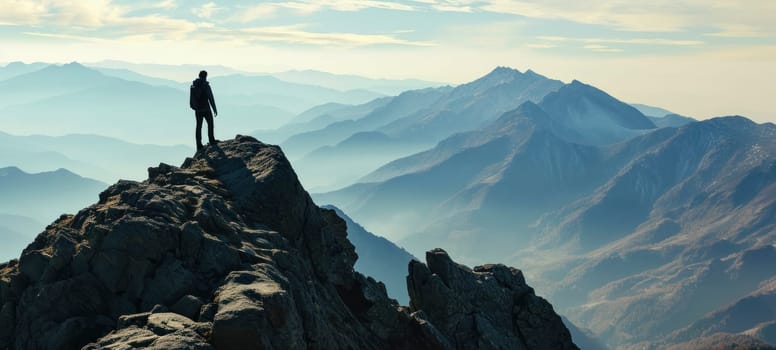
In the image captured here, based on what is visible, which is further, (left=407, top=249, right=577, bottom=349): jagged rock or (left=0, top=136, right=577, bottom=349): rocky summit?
(left=407, top=249, right=577, bottom=349): jagged rock

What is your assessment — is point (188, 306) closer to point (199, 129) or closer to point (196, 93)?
point (199, 129)

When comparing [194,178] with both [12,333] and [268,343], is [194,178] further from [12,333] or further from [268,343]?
[268,343]

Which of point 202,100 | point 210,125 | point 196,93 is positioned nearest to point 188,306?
point 202,100

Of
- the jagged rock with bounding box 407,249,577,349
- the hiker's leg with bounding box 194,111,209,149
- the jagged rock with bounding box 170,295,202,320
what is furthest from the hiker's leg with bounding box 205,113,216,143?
the jagged rock with bounding box 170,295,202,320

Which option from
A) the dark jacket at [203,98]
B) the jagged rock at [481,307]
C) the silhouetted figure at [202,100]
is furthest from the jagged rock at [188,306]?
the dark jacket at [203,98]

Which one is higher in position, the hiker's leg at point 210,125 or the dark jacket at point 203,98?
the dark jacket at point 203,98

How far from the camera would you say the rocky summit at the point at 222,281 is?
84.2ft

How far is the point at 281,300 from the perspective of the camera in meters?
25.9

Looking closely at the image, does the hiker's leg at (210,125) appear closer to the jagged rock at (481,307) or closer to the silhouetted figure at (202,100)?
the silhouetted figure at (202,100)

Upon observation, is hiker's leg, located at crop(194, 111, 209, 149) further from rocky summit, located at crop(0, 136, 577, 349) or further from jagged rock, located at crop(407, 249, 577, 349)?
jagged rock, located at crop(407, 249, 577, 349)

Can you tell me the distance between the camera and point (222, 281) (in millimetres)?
28125

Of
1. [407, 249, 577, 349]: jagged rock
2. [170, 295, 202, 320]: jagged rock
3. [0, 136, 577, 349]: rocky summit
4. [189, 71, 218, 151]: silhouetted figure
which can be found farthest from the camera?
[189, 71, 218, 151]: silhouetted figure

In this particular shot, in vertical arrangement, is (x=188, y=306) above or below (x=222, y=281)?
below

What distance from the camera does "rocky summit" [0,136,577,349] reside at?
2567cm
